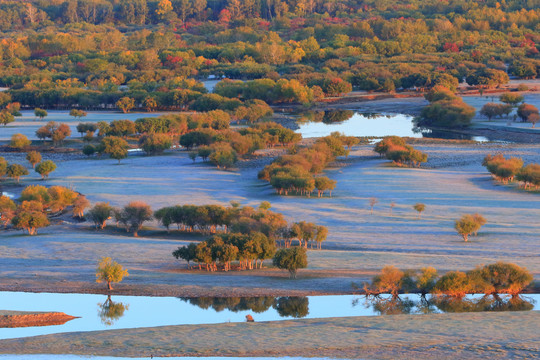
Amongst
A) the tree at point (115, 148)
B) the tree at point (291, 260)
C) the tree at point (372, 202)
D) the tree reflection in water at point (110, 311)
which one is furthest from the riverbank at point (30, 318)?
the tree at point (115, 148)

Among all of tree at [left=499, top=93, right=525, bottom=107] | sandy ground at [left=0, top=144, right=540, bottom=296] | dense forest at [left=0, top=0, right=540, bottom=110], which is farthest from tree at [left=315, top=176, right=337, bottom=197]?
dense forest at [left=0, top=0, right=540, bottom=110]

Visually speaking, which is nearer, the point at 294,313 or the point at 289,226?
the point at 294,313

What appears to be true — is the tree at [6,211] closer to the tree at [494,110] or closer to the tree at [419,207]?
the tree at [419,207]

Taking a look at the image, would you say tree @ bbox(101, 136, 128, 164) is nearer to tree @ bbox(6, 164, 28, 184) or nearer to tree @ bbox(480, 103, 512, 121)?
tree @ bbox(6, 164, 28, 184)

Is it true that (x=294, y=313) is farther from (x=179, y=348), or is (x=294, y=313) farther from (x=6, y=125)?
(x=6, y=125)

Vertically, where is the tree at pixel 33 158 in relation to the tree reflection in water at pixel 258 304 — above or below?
above

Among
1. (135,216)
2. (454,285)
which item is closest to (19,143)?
(135,216)

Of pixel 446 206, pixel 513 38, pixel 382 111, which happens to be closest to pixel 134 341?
pixel 446 206
